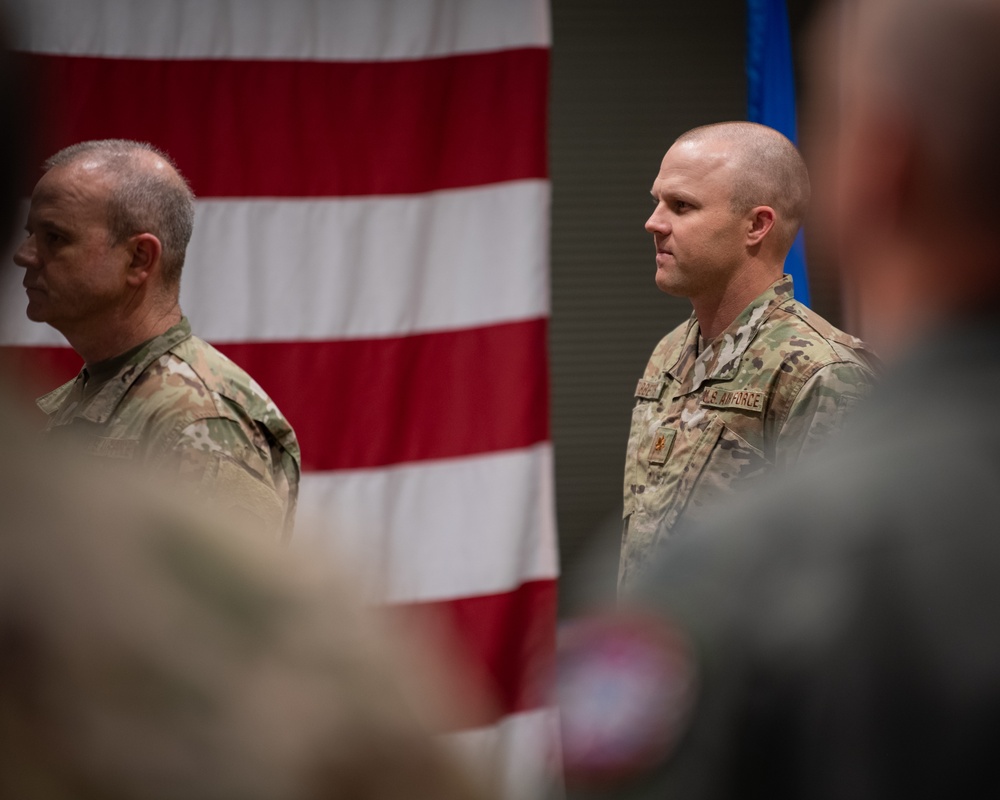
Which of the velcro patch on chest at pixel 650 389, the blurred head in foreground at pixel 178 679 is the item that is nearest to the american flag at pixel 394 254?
the velcro patch on chest at pixel 650 389

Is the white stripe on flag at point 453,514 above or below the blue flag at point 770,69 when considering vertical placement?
below

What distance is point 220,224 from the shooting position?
301 centimetres

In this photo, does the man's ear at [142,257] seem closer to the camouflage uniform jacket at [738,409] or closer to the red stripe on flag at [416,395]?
the camouflage uniform jacket at [738,409]

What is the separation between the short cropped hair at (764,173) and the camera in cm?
213

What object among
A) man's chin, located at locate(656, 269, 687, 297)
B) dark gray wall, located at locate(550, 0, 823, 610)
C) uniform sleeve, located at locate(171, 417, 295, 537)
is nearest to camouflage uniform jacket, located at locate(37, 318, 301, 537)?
uniform sleeve, located at locate(171, 417, 295, 537)

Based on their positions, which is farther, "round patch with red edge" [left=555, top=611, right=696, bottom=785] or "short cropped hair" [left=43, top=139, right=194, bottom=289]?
"short cropped hair" [left=43, top=139, right=194, bottom=289]

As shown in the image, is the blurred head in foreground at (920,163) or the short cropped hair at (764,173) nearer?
the blurred head in foreground at (920,163)

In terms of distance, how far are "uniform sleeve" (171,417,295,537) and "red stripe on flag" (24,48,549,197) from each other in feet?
4.41

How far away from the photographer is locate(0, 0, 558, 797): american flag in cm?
301

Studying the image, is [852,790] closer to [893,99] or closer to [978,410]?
[978,410]

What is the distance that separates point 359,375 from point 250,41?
0.84m

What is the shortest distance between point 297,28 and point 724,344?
1.51 metres

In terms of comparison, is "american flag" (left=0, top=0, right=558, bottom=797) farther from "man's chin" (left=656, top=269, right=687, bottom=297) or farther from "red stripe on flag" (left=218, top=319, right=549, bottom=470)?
"man's chin" (left=656, top=269, right=687, bottom=297)

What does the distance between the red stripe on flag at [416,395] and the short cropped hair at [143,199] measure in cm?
105
